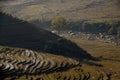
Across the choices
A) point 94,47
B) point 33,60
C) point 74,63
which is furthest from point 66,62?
point 94,47

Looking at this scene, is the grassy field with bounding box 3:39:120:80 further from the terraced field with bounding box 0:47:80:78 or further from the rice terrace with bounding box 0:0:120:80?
the terraced field with bounding box 0:47:80:78

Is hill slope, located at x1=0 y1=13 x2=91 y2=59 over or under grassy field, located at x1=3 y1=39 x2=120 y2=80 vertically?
over

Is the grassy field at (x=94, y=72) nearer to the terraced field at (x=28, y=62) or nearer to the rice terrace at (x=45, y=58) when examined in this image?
the rice terrace at (x=45, y=58)

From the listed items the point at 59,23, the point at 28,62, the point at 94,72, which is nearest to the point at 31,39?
the point at 28,62

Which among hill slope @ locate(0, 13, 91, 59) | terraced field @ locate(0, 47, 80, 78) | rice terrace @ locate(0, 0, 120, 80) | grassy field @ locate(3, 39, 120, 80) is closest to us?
terraced field @ locate(0, 47, 80, 78)

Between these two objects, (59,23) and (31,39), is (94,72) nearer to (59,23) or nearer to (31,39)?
(31,39)

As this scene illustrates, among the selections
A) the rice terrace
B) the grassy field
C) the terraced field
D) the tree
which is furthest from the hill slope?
the tree

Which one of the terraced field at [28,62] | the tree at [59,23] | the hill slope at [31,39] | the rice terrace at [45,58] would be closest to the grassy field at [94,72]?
the rice terrace at [45,58]

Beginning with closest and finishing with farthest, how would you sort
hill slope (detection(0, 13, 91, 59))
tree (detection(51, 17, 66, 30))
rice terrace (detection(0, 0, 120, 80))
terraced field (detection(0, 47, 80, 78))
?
terraced field (detection(0, 47, 80, 78))
rice terrace (detection(0, 0, 120, 80))
hill slope (detection(0, 13, 91, 59))
tree (detection(51, 17, 66, 30))

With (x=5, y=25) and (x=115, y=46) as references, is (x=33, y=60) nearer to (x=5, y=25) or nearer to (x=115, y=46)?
(x=5, y=25)
